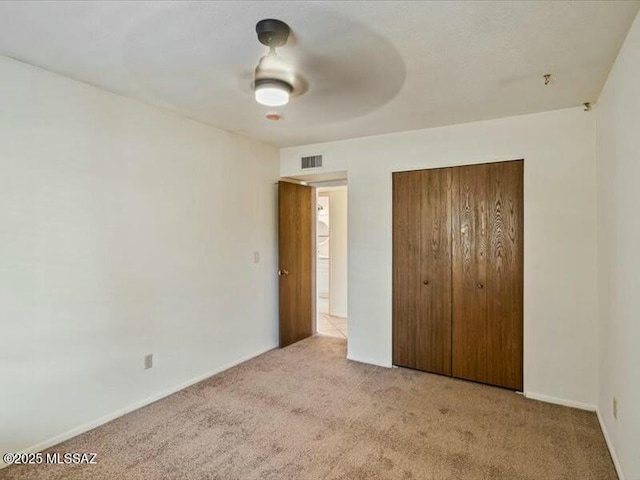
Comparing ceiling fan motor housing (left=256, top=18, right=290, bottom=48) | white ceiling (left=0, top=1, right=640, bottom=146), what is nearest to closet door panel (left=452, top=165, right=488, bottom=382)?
white ceiling (left=0, top=1, right=640, bottom=146)

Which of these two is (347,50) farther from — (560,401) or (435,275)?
(560,401)

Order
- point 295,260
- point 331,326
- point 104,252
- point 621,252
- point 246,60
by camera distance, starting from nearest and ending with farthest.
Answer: point 621,252, point 246,60, point 104,252, point 295,260, point 331,326

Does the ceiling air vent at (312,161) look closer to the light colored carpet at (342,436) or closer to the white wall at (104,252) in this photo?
the white wall at (104,252)

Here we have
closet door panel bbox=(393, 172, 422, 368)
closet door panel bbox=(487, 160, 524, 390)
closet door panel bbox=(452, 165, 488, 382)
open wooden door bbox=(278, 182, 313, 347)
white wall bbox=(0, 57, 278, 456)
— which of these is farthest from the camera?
open wooden door bbox=(278, 182, 313, 347)

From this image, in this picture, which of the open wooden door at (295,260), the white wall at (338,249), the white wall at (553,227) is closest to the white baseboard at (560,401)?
the white wall at (553,227)

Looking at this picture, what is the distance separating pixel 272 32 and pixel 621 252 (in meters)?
2.21

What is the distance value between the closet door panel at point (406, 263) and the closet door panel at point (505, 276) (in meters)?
0.68

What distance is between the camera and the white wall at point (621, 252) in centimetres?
177

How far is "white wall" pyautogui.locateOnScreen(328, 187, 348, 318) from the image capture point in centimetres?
600

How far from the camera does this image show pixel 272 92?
6.56 ft

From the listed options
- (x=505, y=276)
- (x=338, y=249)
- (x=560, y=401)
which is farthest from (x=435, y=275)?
(x=338, y=249)

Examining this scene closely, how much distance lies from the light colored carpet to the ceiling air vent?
233 cm

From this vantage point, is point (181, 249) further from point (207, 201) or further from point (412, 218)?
point (412, 218)

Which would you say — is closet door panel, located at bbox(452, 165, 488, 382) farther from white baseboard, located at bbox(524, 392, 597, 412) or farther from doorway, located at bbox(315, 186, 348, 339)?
doorway, located at bbox(315, 186, 348, 339)
